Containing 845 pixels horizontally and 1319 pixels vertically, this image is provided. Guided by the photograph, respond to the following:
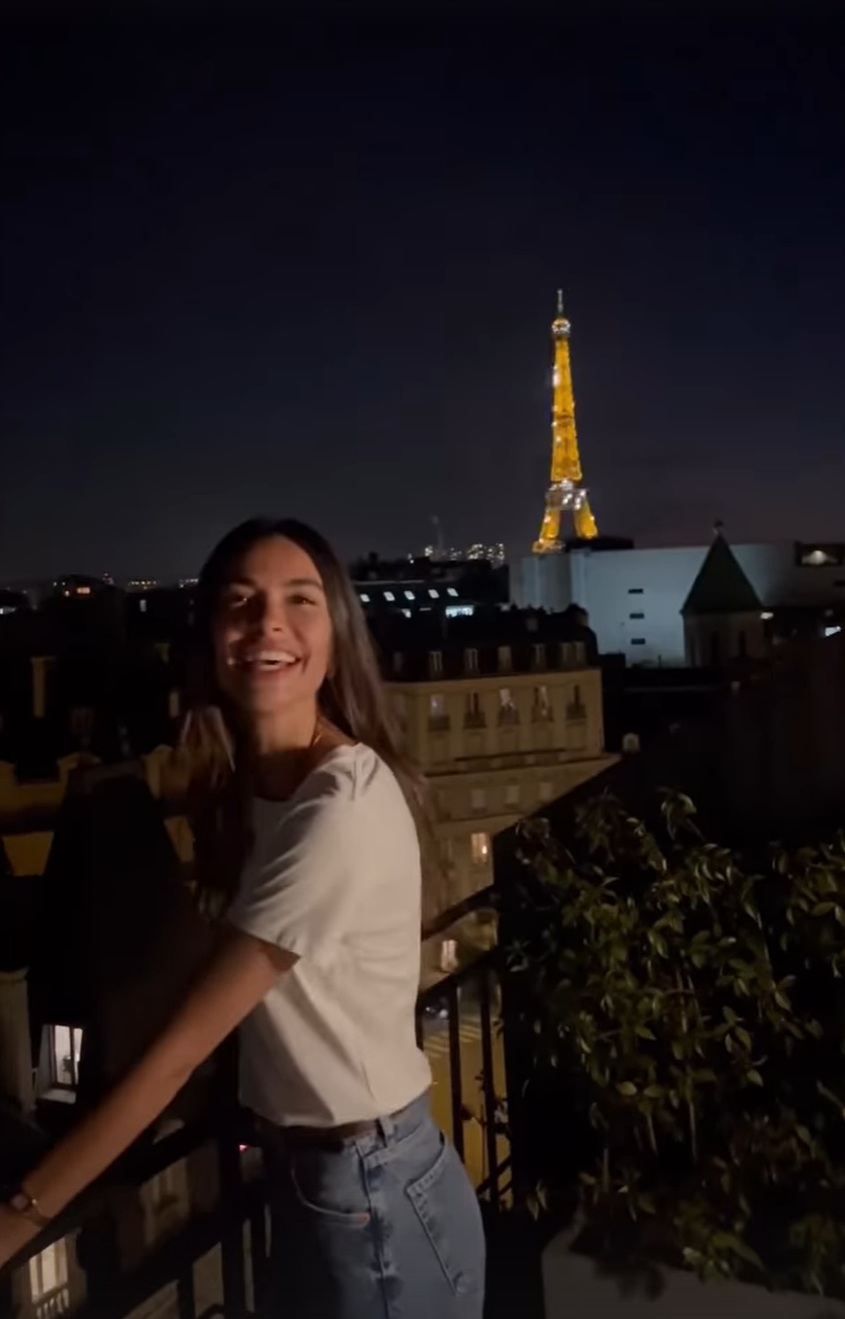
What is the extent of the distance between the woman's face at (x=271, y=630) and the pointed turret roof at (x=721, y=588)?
10607mm

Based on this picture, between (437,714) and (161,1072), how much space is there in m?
2.33

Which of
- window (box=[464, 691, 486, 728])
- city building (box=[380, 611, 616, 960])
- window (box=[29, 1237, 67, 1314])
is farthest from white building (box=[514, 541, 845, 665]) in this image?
window (box=[29, 1237, 67, 1314])

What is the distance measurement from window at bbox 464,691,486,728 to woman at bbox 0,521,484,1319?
2.09 meters

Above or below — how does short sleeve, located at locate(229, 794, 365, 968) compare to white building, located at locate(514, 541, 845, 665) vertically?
below

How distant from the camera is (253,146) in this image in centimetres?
284

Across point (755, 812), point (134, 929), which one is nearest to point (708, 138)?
point (755, 812)

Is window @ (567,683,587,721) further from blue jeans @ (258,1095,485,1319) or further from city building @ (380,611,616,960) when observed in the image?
blue jeans @ (258,1095,485,1319)

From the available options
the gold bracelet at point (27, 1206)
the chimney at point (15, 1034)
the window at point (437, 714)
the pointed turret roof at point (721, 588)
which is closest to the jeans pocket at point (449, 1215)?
the gold bracelet at point (27, 1206)

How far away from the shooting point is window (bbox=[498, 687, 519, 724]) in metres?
3.86

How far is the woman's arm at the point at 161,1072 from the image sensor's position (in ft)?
3.84

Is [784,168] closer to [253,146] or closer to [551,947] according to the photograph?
[253,146]

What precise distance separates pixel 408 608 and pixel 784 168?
1836mm

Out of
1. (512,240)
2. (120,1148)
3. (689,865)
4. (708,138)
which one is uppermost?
(708,138)

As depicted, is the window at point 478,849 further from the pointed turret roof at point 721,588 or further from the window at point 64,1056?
the pointed turret roof at point 721,588
